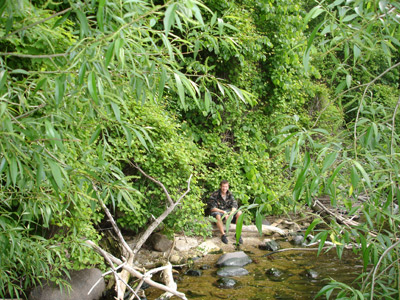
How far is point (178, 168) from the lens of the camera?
7.17 metres

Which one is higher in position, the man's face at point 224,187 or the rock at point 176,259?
the man's face at point 224,187

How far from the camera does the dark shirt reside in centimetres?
873

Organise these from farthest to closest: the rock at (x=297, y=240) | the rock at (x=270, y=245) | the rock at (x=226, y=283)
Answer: the rock at (x=297, y=240), the rock at (x=270, y=245), the rock at (x=226, y=283)

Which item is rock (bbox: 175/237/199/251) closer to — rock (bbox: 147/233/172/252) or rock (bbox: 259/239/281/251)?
rock (bbox: 147/233/172/252)

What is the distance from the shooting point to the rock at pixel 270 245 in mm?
8281

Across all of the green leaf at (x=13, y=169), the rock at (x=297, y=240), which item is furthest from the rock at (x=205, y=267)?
the green leaf at (x=13, y=169)

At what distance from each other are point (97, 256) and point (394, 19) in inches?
174

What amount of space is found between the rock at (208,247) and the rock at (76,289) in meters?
2.65

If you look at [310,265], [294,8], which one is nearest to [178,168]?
[310,265]

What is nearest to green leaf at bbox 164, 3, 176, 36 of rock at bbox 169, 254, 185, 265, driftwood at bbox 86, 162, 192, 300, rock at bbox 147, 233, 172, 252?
driftwood at bbox 86, 162, 192, 300

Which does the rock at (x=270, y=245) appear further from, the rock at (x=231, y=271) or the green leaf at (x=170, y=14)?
the green leaf at (x=170, y=14)

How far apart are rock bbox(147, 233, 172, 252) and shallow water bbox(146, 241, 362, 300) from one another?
26.1 inches

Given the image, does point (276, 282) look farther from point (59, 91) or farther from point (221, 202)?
point (59, 91)

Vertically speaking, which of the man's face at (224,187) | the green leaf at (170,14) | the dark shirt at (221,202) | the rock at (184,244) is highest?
the green leaf at (170,14)
